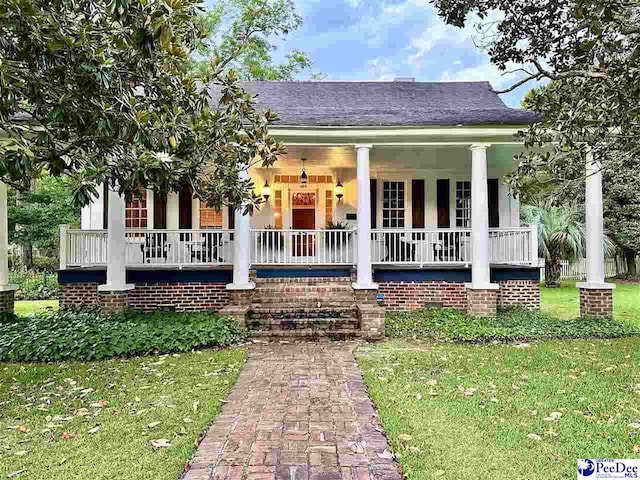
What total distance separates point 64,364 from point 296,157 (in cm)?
633

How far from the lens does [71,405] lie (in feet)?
15.2

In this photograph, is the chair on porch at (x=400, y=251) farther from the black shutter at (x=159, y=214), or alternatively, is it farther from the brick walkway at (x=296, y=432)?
the black shutter at (x=159, y=214)

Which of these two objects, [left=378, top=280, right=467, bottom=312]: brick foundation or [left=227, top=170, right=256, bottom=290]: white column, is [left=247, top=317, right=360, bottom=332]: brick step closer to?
[left=227, top=170, right=256, bottom=290]: white column

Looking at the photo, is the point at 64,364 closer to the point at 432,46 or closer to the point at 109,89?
the point at 109,89

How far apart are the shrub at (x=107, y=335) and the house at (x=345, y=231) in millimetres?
575

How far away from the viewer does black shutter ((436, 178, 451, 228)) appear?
40.1 ft

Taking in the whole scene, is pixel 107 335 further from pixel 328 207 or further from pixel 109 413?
pixel 328 207

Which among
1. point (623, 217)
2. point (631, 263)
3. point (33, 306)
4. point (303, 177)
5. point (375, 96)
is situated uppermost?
point (375, 96)

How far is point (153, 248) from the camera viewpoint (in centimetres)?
1026

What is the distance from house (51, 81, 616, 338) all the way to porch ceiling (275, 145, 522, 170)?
0.15 feet

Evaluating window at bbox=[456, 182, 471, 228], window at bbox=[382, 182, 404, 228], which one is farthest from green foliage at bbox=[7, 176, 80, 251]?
window at bbox=[456, 182, 471, 228]

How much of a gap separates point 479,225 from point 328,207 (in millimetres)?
4619

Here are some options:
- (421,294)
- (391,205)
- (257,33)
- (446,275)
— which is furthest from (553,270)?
(257,33)

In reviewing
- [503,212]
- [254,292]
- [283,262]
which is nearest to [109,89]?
[254,292]
